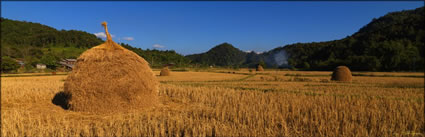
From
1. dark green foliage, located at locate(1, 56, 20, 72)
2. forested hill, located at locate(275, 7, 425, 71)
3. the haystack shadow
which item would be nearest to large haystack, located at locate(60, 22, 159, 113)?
the haystack shadow

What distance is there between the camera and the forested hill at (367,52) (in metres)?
5.21

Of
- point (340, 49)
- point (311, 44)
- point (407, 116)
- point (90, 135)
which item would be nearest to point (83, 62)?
point (90, 135)

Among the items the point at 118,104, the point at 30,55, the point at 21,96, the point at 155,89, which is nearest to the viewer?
the point at 118,104

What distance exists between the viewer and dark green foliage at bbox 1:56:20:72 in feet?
92.7

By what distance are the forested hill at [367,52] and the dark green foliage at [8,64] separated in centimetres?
3805

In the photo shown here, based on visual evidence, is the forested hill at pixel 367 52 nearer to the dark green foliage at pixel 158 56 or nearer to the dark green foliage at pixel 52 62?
the dark green foliage at pixel 158 56

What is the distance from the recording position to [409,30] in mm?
7238

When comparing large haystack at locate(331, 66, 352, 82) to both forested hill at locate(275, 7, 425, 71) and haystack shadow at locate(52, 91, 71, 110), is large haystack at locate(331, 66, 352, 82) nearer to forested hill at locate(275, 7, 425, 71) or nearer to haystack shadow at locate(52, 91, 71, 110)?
forested hill at locate(275, 7, 425, 71)

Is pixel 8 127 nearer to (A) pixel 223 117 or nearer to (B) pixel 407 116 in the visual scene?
(A) pixel 223 117

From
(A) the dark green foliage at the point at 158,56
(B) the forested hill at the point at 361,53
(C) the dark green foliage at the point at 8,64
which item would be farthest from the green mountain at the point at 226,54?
(C) the dark green foliage at the point at 8,64

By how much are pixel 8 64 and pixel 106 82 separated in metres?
36.2

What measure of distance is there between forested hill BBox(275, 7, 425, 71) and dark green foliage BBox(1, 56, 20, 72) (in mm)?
38053

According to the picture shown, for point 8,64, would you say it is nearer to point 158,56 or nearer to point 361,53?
point 158,56

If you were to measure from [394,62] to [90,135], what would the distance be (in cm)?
760
